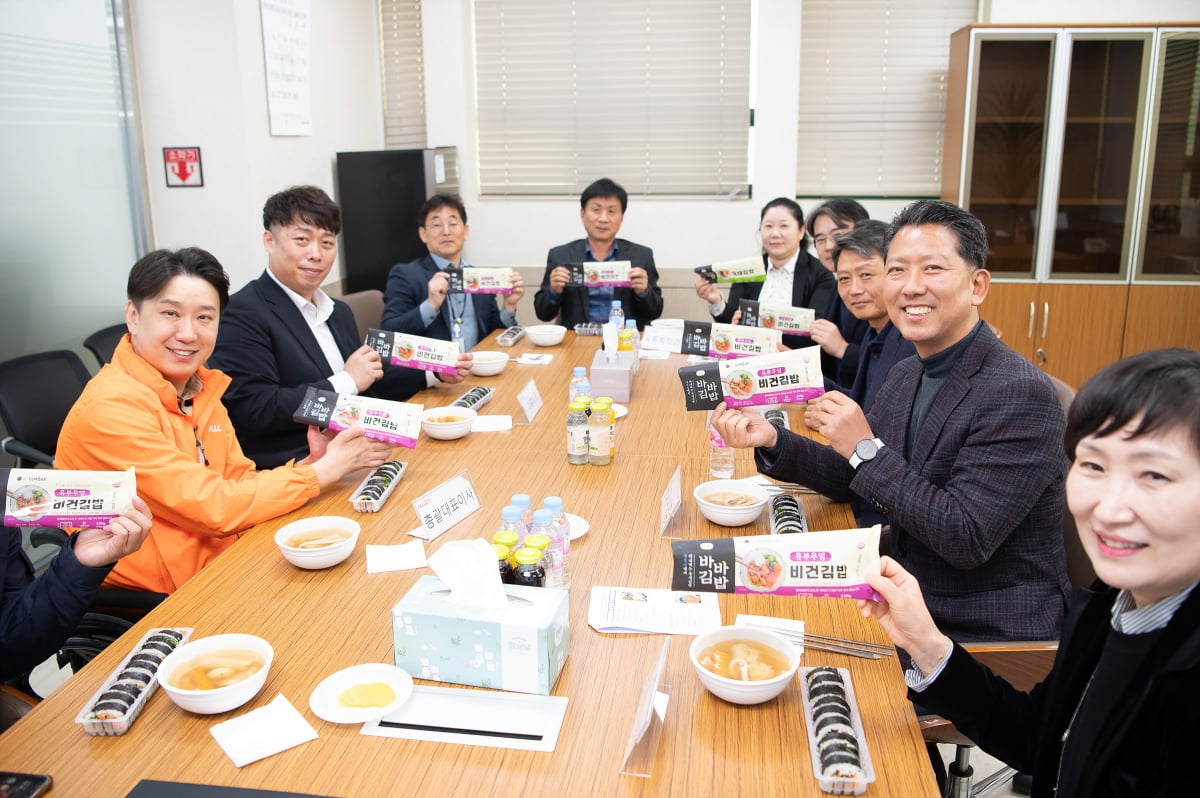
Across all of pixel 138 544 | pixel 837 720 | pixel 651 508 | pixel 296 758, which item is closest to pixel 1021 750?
pixel 837 720

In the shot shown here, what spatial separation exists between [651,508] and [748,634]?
695mm

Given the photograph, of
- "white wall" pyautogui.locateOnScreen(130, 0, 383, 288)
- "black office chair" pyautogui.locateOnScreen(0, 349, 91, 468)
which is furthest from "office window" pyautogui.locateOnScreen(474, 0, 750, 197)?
"black office chair" pyautogui.locateOnScreen(0, 349, 91, 468)

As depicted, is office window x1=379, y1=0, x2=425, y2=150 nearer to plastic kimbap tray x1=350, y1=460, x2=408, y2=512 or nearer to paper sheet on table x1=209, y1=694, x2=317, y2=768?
plastic kimbap tray x1=350, y1=460, x2=408, y2=512

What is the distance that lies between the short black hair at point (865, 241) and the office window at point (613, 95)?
8.26ft

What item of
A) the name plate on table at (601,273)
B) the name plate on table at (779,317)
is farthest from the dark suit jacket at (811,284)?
the name plate on table at (601,273)

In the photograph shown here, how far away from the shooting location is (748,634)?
1514mm

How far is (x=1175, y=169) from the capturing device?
4797mm

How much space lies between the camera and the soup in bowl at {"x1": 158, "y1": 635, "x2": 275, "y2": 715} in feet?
4.47

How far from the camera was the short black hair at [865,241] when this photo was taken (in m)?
2.91

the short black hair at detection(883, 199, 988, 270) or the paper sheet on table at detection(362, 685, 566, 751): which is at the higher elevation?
the short black hair at detection(883, 199, 988, 270)

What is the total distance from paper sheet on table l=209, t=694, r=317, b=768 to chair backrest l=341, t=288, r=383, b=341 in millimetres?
2973

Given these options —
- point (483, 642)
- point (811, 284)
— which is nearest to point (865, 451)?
point (483, 642)

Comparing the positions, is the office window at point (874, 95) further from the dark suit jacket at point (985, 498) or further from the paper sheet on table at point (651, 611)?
the paper sheet on table at point (651, 611)

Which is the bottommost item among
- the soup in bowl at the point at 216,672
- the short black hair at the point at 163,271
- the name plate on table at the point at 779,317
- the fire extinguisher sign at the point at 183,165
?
the soup in bowl at the point at 216,672
